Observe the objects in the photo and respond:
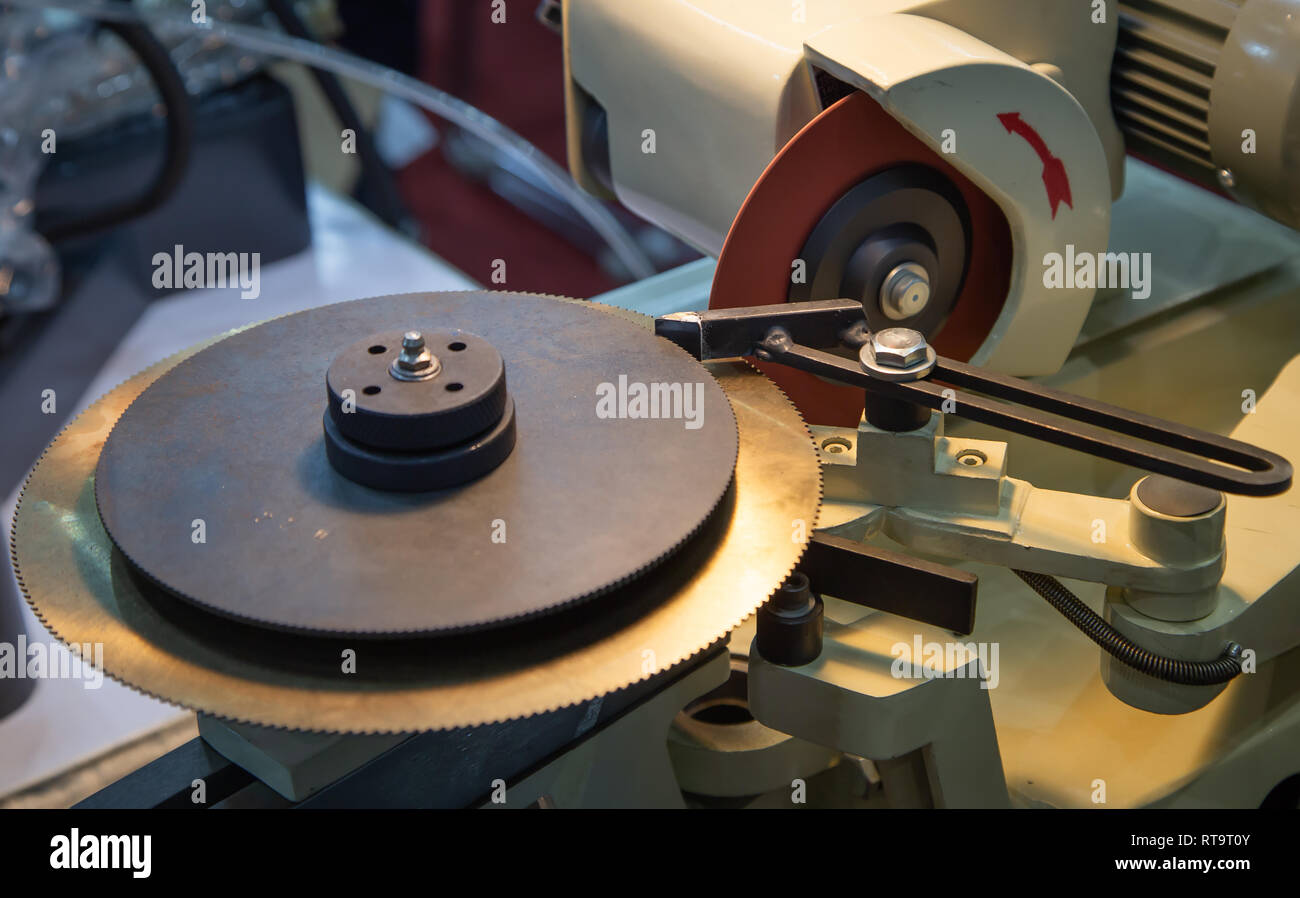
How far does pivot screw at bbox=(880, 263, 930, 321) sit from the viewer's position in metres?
0.93

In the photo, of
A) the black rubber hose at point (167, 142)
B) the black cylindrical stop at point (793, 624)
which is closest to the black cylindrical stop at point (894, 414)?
the black cylindrical stop at point (793, 624)

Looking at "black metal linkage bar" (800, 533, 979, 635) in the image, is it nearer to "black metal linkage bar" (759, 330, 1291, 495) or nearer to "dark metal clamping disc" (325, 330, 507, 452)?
"black metal linkage bar" (759, 330, 1291, 495)

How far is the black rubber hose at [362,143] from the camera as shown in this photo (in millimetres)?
1757

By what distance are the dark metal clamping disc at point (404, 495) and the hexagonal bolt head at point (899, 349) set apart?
10 centimetres

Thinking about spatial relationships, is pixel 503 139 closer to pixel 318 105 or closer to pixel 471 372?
pixel 471 372

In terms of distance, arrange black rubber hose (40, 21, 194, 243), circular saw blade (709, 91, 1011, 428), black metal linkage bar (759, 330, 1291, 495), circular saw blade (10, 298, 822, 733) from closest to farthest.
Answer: circular saw blade (10, 298, 822, 733)
black metal linkage bar (759, 330, 1291, 495)
circular saw blade (709, 91, 1011, 428)
black rubber hose (40, 21, 194, 243)

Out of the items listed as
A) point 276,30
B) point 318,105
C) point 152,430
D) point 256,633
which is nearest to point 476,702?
point 256,633

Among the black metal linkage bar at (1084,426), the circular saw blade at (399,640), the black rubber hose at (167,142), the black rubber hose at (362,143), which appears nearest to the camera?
the circular saw blade at (399,640)

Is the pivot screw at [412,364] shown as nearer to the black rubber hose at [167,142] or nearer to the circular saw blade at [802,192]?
the circular saw blade at [802,192]

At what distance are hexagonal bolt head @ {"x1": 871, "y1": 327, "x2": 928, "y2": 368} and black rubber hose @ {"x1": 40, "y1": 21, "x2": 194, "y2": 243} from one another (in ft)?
3.56

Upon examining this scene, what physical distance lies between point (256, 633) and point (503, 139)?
1227 millimetres

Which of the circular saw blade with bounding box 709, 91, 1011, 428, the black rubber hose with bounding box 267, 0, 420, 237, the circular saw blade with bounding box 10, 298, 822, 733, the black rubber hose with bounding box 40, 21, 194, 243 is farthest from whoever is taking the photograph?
the black rubber hose with bounding box 267, 0, 420, 237

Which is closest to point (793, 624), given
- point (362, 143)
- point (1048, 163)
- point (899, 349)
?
point (899, 349)

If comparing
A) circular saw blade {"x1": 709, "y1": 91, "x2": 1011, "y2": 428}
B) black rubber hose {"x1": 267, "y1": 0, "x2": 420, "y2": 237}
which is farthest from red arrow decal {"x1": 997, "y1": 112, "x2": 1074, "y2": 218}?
black rubber hose {"x1": 267, "y1": 0, "x2": 420, "y2": 237}
